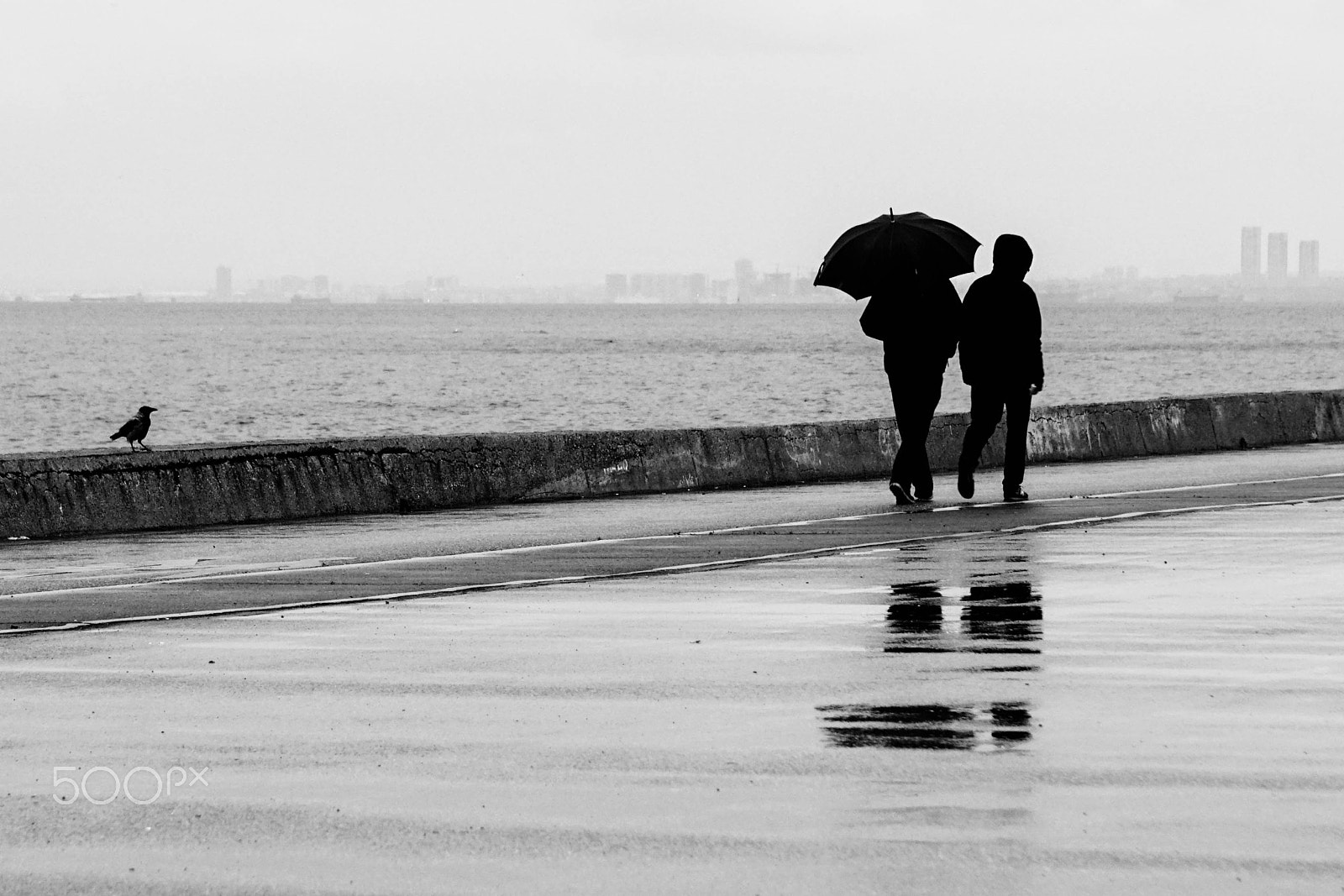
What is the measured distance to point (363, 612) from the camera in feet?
31.9

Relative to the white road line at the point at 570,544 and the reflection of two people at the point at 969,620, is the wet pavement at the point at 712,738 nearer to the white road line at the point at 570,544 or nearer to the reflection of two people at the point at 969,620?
the reflection of two people at the point at 969,620

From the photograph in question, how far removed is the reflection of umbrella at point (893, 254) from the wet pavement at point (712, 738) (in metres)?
4.85

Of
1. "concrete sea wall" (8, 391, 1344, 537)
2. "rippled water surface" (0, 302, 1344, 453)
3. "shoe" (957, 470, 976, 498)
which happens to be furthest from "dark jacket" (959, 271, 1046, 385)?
"rippled water surface" (0, 302, 1344, 453)

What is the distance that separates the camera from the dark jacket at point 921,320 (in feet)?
50.5

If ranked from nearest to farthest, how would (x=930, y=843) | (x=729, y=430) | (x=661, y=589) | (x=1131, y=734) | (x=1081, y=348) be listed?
(x=930, y=843)
(x=1131, y=734)
(x=661, y=589)
(x=729, y=430)
(x=1081, y=348)

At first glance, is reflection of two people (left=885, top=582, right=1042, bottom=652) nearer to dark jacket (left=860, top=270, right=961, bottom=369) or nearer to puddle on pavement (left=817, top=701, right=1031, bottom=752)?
puddle on pavement (left=817, top=701, right=1031, bottom=752)

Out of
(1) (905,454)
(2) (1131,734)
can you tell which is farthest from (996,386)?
(2) (1131,734)

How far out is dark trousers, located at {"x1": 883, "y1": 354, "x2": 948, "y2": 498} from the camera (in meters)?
15.4

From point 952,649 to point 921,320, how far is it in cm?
743

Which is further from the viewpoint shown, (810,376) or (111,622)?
(810,376)

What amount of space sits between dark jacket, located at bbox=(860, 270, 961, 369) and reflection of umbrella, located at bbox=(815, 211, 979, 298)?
128 mm

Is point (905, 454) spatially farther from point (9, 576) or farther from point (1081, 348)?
point (1081, 348)

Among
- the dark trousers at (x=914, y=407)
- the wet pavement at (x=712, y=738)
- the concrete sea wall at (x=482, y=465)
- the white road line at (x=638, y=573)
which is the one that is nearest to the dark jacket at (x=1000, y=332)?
the dark trousers at (x=914, y=407)

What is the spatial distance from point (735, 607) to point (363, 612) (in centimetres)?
169
